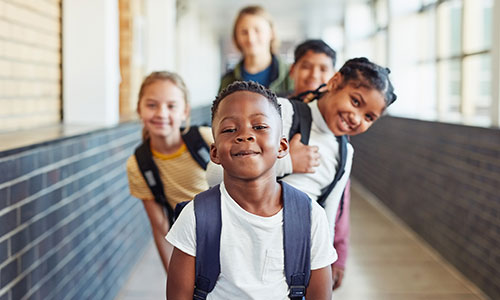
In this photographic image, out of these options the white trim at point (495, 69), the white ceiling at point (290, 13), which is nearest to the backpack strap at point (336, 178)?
the white trim at point (495, 69)

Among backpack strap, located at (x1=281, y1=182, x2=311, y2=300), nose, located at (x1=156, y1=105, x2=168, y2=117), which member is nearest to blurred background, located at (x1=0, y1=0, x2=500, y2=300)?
nose, located at (x1=156, y1=105, x2=168, y2=117)

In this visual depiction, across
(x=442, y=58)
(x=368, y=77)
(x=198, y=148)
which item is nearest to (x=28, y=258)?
(x=198, y=148)

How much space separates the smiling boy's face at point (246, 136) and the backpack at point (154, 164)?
83 cm

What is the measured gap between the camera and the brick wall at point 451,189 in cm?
342

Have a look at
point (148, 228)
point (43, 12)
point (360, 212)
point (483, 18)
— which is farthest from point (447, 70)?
point (43, 12)

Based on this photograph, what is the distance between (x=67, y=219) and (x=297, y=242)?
1.39 m

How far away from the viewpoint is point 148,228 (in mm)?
4609

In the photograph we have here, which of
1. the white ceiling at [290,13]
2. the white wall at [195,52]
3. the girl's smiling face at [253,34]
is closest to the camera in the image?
the girl's smiling face at [253,34]

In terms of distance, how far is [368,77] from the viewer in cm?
176

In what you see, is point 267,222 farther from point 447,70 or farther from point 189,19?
point 189,19

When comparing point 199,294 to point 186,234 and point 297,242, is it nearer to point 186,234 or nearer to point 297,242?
point 186,234

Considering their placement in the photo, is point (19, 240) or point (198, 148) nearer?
point (19, 240)

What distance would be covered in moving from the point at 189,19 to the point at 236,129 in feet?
34.1

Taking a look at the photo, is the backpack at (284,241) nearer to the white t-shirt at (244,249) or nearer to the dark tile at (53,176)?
the white t-shirt at (244,249)
